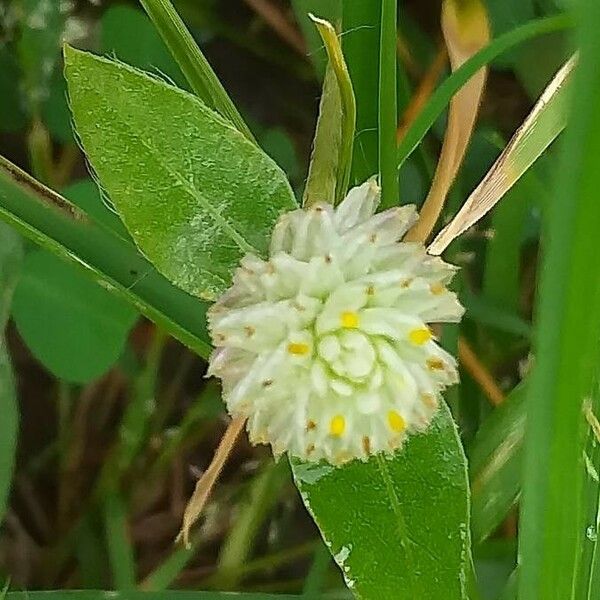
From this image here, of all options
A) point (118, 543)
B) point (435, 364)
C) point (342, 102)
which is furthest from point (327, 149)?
point (118, 543)

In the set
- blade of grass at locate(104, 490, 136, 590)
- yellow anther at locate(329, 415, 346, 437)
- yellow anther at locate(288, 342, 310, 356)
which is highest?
yellow anther at locate(288, 342, 310, 356)

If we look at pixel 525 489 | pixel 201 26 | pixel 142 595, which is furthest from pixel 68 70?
pixel 201 26

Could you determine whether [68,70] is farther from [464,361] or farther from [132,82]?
[464,361]

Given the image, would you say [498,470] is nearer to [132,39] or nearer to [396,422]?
[396,422]

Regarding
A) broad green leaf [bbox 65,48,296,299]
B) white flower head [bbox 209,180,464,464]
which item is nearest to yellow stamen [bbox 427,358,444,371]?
white flower head [bbox 209,180,464,464]

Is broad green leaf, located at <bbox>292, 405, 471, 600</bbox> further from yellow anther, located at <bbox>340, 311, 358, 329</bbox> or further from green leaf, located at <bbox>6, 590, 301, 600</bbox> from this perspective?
green leaf, located at <bbox>6, 590, 301, 600</bbox>
